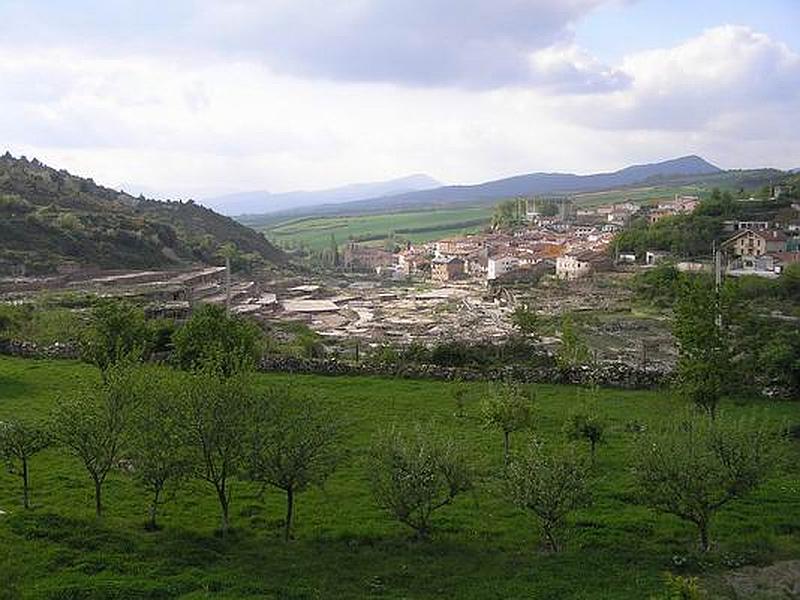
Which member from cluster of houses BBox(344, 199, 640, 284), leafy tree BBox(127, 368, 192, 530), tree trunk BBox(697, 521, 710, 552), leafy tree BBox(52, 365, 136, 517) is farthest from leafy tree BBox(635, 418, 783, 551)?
cluster of houses BBox(344, 199, 640, 284)

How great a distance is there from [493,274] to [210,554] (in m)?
103

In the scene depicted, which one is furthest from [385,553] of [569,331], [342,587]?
[569,331]

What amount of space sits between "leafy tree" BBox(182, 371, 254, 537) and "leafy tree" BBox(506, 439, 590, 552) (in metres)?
5.55

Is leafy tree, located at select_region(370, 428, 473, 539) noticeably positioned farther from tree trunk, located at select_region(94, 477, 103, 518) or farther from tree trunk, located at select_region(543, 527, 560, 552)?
tree trunk, located at select_region(94, 477, 103, 518)

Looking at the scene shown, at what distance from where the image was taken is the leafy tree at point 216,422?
52.7ft

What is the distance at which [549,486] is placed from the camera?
1523cm

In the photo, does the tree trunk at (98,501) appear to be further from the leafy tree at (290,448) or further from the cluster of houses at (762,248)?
the cluster of houses at (762,248)

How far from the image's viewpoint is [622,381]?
33.3m

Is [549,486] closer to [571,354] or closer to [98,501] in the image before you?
[98,501]

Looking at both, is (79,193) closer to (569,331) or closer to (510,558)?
(569,331)

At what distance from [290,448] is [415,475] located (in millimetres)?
2565

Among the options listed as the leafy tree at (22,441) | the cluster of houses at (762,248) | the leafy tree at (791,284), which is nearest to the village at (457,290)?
the cluster of houses at (762,248)

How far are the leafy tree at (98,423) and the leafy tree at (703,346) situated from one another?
1511cm

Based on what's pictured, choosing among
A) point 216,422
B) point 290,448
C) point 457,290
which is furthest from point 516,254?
point 290,448
